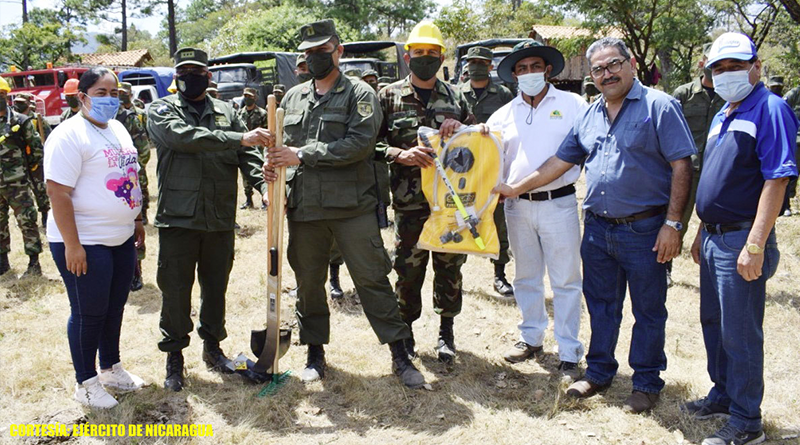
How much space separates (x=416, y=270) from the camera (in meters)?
4.36

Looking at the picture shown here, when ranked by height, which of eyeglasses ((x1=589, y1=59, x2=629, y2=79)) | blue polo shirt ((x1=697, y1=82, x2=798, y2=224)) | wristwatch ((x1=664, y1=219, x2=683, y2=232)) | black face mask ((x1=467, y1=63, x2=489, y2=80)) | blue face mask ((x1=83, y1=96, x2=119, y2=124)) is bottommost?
wristwatch ((x1=664, y1=219, x2=683, y2=232))

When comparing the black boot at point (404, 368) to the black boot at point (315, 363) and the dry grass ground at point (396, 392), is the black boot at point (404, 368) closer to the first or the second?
the dry grass ground at point (396, 392)

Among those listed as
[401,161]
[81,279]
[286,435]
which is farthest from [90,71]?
[286,435]

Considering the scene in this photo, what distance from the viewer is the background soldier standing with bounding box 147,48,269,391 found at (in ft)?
12.4

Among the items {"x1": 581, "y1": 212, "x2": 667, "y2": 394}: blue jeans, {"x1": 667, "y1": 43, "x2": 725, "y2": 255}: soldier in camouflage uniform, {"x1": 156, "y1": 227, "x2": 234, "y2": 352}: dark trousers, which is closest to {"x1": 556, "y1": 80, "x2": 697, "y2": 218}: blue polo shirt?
{"x1": 581, "y1": 212, "x2": 667, "y2": 394}: blue jeans

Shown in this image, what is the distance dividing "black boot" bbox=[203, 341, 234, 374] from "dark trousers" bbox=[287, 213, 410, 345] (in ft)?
2.42

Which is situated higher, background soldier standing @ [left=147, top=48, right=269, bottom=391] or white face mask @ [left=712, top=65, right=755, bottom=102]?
white face mask @ [left=712, top=65, right=755, bottom=102]

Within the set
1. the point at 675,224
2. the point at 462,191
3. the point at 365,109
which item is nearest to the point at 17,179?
the point at 365,109

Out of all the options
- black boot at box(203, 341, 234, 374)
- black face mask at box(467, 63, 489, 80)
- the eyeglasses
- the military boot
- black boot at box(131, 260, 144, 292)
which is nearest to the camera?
the eyeglasses

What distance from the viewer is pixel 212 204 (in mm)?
3953

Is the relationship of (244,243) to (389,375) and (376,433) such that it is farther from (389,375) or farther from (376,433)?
(376,433)

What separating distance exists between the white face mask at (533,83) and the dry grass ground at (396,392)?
6.52 feet

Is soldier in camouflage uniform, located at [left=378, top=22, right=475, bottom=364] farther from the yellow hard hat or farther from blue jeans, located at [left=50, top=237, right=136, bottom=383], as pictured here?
blue jeans, located at [left=50, top=237, right=136, bottom=383]

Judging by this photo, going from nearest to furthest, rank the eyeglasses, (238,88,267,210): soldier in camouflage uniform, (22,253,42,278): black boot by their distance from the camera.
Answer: the eyeglasses → (22,253,42,278): black boot → (238,88,267,210): soldier in camouflage uniform
